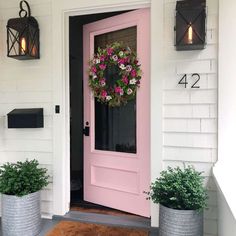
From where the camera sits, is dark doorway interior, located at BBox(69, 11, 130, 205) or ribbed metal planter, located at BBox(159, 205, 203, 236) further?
dark doorway interior, located at BBox(69, 11, 130, 205)

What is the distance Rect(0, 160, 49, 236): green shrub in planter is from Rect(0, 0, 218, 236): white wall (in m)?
0.33

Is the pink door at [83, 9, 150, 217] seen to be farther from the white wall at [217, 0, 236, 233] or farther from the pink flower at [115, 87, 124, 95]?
the white wall at [217, 0, 236, 233]

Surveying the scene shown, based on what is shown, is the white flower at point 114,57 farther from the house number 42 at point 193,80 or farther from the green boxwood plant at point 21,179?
the green boxwood plant at point 21,179

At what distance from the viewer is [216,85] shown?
Result: 2.35m

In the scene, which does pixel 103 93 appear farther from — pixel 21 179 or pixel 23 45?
pixel 21 179

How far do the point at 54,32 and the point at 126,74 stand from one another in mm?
877

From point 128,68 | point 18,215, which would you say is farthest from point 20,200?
point 128,68

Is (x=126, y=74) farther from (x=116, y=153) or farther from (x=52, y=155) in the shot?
(x=52, y=155)

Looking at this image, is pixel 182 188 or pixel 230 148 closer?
pixel 182 188

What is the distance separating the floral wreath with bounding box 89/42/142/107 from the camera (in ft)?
9.07

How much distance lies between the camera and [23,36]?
269cm

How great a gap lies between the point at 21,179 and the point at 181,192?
4.74ft

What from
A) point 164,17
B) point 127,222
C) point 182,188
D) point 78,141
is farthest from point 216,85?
point 78,141

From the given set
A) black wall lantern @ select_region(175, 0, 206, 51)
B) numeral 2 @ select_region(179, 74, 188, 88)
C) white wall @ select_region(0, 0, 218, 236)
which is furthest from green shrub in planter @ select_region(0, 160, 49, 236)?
black wall lantern @ select_region(175, 0, 206, 51)
